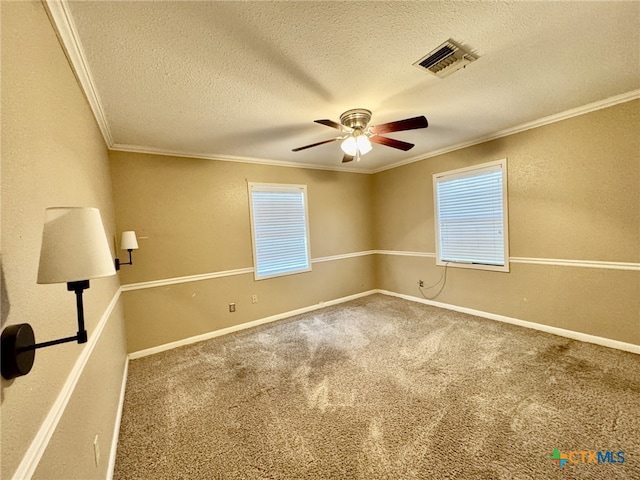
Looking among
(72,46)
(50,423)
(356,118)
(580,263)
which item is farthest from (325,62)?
(580,263)

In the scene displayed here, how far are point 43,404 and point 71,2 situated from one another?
1.69 metres

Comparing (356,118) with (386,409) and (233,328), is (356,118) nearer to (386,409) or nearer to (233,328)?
(386,409)

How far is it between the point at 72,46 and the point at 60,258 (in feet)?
4.99

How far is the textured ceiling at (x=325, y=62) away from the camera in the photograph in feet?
4.65

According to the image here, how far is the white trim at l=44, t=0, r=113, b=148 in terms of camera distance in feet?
4.06

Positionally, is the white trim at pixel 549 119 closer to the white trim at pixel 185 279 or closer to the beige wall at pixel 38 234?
the white trim at pixel 185 279

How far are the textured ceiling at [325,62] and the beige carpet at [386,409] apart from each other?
2.47m

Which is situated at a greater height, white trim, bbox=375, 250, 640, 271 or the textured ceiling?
the textured ceiling

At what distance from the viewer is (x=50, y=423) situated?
81 centimetres

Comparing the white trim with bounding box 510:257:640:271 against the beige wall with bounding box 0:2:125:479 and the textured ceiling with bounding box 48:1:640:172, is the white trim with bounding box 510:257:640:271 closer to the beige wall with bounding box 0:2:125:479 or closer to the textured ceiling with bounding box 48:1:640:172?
the textured ceiling with bounding box 48:1:640:172

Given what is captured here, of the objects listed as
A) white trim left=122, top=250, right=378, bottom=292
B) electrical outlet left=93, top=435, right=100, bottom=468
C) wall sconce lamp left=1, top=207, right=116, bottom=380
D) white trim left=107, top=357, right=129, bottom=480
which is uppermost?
wall sconce lamp left=1, top=207, right=116, bottom=380

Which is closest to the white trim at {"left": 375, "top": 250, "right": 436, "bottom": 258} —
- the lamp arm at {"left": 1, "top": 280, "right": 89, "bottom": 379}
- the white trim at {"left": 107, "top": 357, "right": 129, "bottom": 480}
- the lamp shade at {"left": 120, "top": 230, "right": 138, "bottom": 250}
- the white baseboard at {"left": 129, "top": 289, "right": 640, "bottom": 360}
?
the white baseboard at {"left": 129, "top": 289, "right": 640, "bottom": 360}

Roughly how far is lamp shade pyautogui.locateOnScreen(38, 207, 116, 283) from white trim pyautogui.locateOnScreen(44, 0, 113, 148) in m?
1.21

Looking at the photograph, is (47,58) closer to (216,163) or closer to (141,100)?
(141,100)
